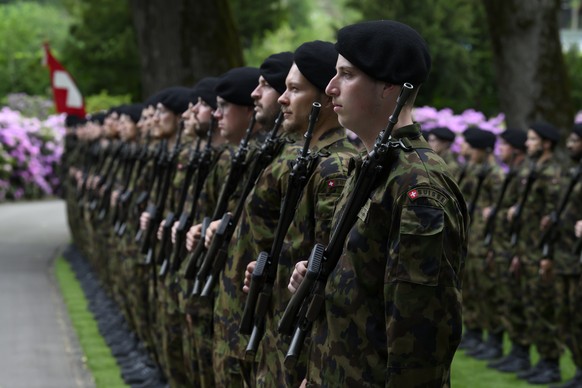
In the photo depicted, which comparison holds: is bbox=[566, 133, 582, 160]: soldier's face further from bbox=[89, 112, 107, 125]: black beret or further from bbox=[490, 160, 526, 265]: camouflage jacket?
bbox=[89, 112, 107, 125]: black beret

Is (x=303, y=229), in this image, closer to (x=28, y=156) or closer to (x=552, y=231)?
(x=552, y=231)

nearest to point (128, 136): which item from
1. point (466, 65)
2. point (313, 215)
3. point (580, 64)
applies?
point (313, 215)

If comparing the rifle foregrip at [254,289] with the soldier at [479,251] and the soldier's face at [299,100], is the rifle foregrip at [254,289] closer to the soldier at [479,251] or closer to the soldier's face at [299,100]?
the soldier's face at [299,100]

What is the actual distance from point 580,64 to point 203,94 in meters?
28.6

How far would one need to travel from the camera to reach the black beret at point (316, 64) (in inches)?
194

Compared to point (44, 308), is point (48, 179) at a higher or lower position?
lower

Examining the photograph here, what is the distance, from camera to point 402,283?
341cm

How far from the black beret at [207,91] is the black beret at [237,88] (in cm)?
76

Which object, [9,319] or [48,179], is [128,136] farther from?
[48,179]

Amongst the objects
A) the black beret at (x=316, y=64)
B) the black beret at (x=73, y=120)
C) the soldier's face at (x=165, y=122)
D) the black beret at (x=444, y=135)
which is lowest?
the black beret at (x=73, y=120)

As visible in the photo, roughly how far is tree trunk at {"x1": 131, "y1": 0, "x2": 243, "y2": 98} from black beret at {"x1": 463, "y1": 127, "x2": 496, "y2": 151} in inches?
191

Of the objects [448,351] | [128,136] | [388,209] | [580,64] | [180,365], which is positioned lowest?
[580,64]

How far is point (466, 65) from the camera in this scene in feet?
105

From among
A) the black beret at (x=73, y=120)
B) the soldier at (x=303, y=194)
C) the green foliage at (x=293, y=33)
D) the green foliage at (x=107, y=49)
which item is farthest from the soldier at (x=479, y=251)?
the green foliage at (x=107, y=49)
